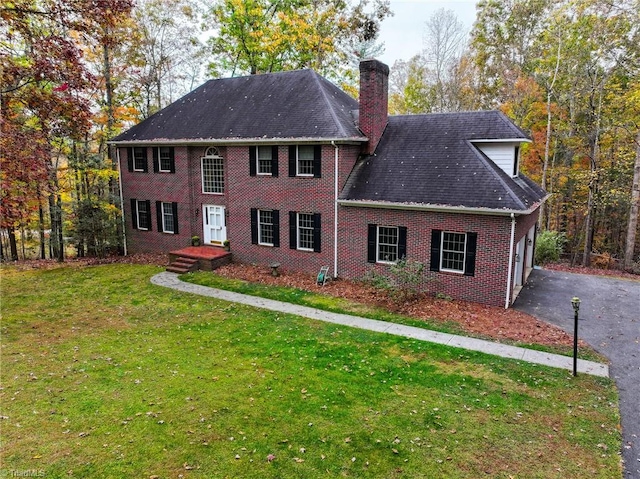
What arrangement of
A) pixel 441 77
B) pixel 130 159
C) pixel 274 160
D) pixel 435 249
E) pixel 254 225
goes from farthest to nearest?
1. pixel 441 77
2. pixel 130 159
3. pixel 254 225
4. pixel 274 160
5. pixel 435 249

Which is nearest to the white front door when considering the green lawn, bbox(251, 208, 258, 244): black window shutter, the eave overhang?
bbox(251, 208, 258, 244): black window shutter

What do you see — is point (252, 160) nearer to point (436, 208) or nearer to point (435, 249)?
point (436, 208)

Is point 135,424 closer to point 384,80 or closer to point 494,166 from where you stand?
point 494,166

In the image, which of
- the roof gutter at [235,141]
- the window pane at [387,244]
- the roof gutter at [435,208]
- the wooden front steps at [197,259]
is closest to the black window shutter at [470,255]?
the roof gutter at [435,208]

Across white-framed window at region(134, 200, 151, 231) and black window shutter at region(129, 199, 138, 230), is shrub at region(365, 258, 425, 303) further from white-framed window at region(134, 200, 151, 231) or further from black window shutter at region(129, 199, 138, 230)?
black window shutter at region(129, 199, 138, 230)

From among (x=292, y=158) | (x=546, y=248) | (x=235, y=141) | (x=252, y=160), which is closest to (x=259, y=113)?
(x=235, y=141)
